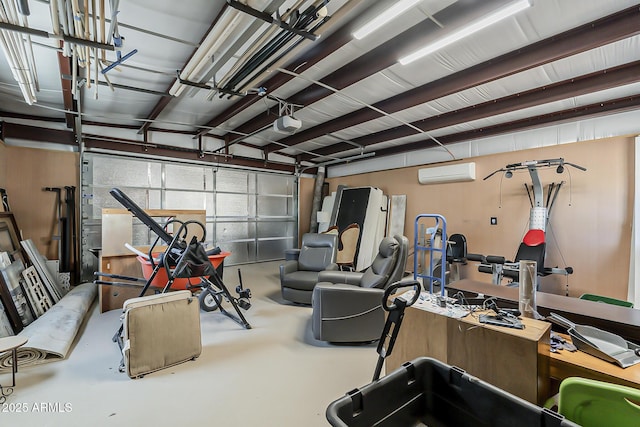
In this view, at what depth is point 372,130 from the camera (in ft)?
19.2

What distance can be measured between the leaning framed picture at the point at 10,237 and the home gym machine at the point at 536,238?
21.2ft

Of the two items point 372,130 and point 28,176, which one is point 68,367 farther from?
point 372,130

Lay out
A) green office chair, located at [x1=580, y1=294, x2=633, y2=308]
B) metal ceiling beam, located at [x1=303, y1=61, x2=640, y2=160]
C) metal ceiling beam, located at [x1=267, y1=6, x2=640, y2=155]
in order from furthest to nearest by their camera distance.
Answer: metal ceiling beam, located at [x1=303, y1=61, x2=640, y2=160] < metal ceiling beam, located at [x1=267, y1=6, x2=640, y2=155] < green office chair, located at [x1=580, y1=294, x2=633, y2=308]

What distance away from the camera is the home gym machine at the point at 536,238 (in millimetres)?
3979

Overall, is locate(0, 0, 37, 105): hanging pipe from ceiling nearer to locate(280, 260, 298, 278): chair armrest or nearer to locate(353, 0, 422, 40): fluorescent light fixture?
locate(353, 0, 422, 40): fluorescent light fixture

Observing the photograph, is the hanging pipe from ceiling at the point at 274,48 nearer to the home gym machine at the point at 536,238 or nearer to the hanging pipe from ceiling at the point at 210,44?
the hanging pipe from ceiling at the point at 210,44

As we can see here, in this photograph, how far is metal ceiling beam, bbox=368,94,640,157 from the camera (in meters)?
3.97

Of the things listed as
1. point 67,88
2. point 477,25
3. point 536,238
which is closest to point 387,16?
point 477,25

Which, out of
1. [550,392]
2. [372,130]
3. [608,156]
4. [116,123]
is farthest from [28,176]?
[608,156]

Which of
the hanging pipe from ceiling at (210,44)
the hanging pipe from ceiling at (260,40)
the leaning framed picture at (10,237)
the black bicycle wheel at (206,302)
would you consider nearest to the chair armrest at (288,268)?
the black bicycle wheel at (206,302)

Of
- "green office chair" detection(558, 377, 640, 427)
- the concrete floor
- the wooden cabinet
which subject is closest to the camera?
"green office chair" detection(558, 377, 640, 427)

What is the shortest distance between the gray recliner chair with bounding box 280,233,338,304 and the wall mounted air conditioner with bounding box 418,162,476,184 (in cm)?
276

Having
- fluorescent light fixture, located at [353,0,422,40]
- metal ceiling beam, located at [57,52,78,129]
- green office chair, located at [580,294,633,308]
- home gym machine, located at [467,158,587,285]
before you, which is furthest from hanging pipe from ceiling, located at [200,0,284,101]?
home gym machine, located at [467,158,587,285]

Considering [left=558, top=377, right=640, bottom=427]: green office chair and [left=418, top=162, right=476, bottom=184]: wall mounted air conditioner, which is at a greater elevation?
[left=418, top=162, right=476, bottom=184]: wall mounted air conditioner
